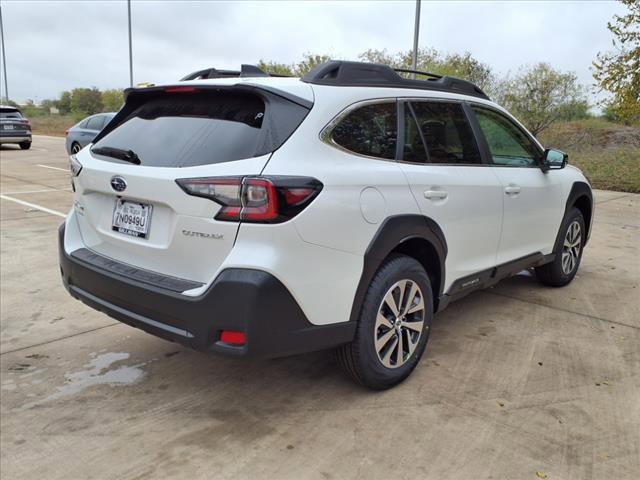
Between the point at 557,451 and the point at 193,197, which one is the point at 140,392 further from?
the point at 557,451

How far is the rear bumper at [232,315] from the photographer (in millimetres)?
2496

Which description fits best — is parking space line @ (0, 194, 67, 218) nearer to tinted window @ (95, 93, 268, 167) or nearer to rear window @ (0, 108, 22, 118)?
tinted window @ (95, 93, 268, 167)

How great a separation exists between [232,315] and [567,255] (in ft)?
12.4

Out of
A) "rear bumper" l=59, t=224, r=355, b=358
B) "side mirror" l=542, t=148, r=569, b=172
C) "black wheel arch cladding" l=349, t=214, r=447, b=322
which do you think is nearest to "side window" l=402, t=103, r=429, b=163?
"black wheel arch cladding" l=349, t=214, r=447, b=322

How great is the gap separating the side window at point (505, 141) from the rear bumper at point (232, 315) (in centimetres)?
201

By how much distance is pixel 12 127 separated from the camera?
21.0 m

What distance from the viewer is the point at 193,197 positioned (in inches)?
103

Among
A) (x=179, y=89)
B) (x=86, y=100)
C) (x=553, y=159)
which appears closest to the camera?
(x=179, y=89)

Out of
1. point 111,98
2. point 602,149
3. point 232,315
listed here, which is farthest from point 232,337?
point 111,98

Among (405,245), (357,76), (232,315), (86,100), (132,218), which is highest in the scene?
(86,100)

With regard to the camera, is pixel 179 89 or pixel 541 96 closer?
pixel 179 89

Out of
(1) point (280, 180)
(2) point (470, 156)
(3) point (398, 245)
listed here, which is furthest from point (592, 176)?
(1) point (280, 180)

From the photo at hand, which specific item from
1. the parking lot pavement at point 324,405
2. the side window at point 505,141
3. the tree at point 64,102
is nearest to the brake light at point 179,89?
the parking lot pavement at point 324,405

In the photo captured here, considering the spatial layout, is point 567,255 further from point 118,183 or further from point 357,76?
point 118,183
